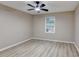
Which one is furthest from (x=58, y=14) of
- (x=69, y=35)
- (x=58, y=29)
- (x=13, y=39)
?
(x=13, y=39)

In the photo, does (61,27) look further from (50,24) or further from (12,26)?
(12,26)

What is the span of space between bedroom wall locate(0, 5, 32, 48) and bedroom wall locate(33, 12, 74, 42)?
1254mm

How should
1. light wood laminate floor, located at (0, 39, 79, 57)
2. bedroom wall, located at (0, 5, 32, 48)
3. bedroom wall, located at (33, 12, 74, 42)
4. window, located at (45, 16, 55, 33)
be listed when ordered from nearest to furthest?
light wood laminate floor, located at (0, 39, 79, 57) → bedroom wall, located at (0, 5, 32, 48) → bedroom wall, located at (33, 12, 74, 42) → window, located at (45, 16, 55, 33)

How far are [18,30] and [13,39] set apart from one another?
75 cm

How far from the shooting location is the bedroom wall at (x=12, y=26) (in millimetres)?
4148

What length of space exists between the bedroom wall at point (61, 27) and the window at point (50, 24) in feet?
0.86

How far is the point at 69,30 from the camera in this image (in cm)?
607

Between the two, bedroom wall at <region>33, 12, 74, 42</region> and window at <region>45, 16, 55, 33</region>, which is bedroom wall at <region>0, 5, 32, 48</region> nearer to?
bedroom wall at <region>33, 12, 74, 42</region>

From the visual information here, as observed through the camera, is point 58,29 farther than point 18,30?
Yes

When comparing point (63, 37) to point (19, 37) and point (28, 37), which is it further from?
point (19, 37)

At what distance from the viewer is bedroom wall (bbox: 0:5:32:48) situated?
415 centimetres

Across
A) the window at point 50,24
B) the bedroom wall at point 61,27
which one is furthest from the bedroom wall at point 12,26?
the window at point 50,24

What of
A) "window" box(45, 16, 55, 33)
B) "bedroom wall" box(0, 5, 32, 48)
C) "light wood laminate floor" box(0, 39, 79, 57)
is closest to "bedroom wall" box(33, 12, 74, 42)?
"window" box(45, 16, 55, 33)

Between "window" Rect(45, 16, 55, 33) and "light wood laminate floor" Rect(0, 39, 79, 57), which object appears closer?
"light wood laminate floor" Rect(0, 39, 79, 57)
